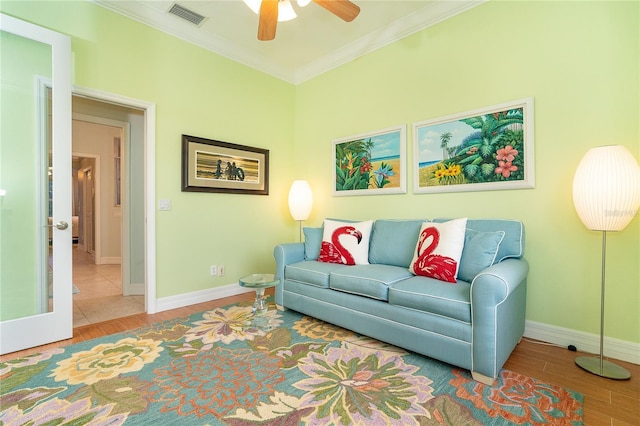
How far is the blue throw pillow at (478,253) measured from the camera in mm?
2109

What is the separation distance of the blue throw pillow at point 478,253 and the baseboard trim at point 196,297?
8.33 feet

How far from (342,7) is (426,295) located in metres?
2.09

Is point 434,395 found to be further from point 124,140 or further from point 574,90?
point 124,140

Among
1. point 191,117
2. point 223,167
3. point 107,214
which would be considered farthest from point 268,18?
point 107,214

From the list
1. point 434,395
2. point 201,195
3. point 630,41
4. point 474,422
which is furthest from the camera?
point 201,195

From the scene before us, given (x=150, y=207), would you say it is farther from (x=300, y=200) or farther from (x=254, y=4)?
(x=254, y=4)

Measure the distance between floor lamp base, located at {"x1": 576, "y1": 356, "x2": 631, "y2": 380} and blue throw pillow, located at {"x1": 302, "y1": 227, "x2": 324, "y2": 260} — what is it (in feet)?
7.08

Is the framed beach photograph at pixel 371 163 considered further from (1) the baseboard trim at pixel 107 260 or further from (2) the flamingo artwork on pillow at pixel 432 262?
(1) the baseboard trim at pixel 107 260

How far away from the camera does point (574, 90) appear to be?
221 cm

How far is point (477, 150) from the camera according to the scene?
264 centimetres

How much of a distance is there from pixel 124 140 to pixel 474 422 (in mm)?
4407

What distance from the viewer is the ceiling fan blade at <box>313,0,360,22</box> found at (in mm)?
2090

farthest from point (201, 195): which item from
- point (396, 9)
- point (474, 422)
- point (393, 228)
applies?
point (474, 422)

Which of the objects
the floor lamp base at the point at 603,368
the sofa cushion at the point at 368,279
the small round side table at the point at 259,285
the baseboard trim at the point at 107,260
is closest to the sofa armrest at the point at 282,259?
the small round side table at the point at 259,285
